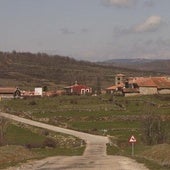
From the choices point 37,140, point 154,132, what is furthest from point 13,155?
point 37,140

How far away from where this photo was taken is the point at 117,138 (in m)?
60.7

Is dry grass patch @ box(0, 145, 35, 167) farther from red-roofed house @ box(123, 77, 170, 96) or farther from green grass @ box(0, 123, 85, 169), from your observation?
red-roofed house @ box(123, 77, 170, 96)

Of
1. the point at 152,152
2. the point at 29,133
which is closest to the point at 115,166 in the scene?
the point at 152,152

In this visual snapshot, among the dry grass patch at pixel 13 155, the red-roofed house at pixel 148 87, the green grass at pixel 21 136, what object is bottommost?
the green grass at pixel 21 136

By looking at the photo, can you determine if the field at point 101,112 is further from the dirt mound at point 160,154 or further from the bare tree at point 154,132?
the dirt mound at point 160,154

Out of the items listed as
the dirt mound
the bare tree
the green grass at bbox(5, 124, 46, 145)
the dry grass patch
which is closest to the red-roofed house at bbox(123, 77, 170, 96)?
the green grass at bbox(5, 124, 46, 145)

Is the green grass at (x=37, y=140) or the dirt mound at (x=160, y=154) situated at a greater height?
the dirt mound at (x=160, y=154)

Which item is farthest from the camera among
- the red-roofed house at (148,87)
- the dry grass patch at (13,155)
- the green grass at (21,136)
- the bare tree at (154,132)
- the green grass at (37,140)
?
the red-roofed house at (148,87)

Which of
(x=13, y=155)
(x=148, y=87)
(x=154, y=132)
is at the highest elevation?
(x=148, y=87)

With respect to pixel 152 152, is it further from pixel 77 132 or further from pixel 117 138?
pixel 77 132

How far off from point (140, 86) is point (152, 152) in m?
92.3

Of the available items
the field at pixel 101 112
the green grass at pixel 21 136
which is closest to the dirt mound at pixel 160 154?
the field at pixel 101 112

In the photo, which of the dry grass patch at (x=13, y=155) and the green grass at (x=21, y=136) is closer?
the dry grass patch at (x=13, y=155)

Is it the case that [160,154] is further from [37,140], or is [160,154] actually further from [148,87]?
[148,87]
